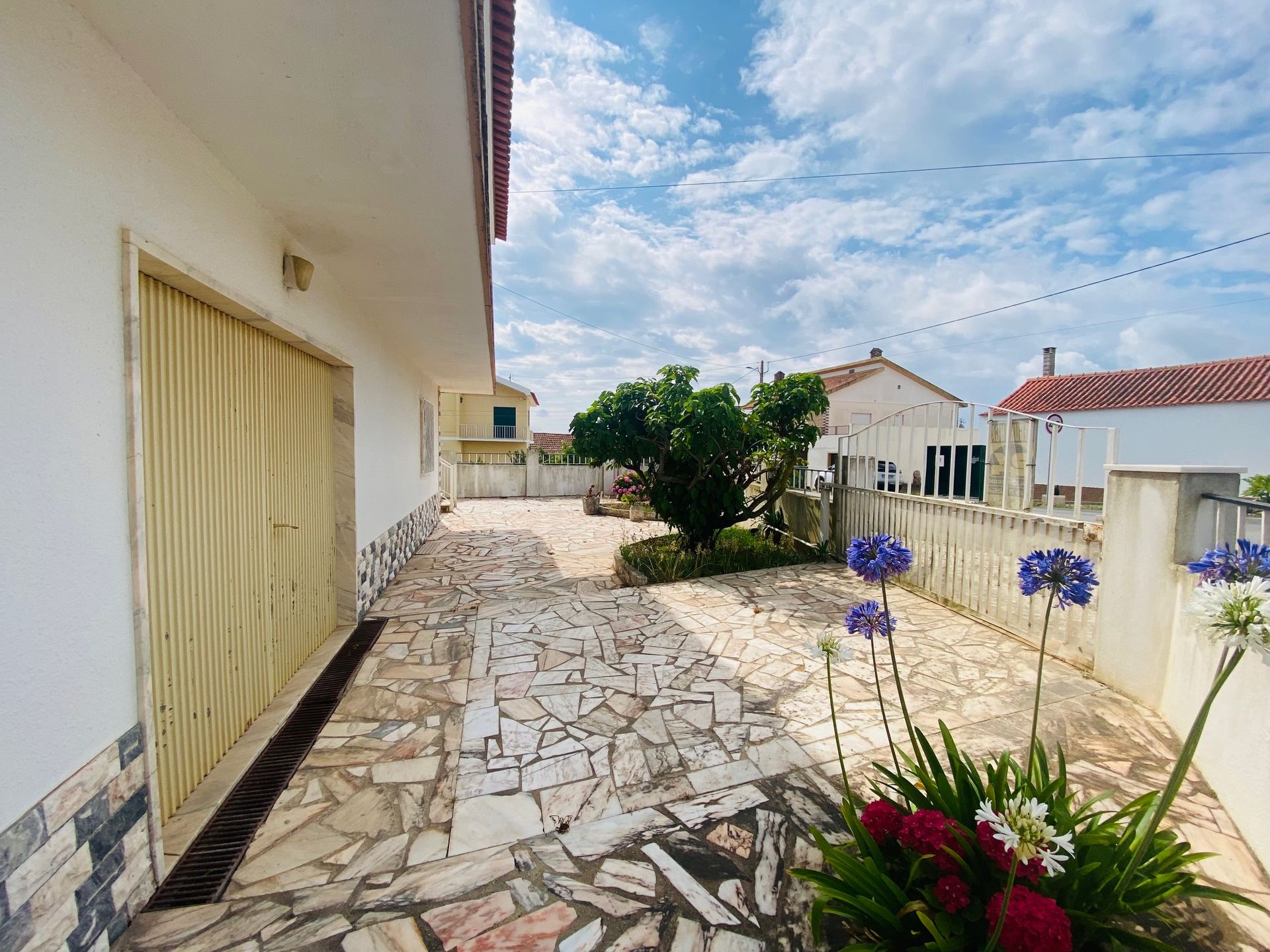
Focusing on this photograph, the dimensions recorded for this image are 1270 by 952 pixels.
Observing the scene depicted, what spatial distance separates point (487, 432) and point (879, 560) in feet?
76.9

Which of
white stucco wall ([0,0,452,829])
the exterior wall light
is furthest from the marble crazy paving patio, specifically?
the exterior wall light

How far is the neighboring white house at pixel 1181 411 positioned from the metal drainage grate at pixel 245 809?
16.7 metres

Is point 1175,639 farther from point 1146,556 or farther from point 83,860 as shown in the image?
point 83,860

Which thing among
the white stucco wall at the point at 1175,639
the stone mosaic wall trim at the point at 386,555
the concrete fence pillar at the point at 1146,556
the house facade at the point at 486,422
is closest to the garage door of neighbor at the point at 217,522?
the stone mosaic wall trim at the point at 386,555

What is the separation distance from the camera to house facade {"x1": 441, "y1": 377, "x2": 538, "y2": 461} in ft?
76.7

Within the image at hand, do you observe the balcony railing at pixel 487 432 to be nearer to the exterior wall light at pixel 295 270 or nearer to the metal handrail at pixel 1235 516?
the exterior wall light at pixel 295 270

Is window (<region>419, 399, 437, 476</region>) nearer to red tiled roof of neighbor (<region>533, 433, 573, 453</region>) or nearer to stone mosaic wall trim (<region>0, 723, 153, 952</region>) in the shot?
stone mosaic wall trim (<region>0, 723, 153, 952</region>)

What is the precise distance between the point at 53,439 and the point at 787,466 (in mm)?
6878

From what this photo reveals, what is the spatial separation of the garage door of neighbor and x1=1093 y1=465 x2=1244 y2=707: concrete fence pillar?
200 inches

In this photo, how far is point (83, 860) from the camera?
1453 mm

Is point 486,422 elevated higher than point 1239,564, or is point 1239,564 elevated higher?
point 486,422

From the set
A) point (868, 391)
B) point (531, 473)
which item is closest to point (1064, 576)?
point (531, 473)

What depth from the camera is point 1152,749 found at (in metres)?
2.58

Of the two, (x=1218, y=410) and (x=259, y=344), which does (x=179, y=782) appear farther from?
(x=1218, y=410)
